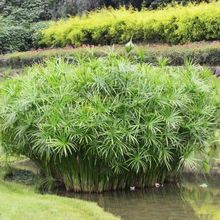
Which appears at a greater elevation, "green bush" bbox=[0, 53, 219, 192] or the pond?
"green bush" bbox=[0, 53, 219, 192]

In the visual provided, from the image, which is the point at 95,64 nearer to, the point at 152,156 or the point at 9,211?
the point at 152,156

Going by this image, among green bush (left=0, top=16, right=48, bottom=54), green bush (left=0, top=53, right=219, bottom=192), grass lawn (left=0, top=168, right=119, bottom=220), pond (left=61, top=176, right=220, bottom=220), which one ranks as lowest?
green bush (left=0, top=16, right=48, bottom=54)

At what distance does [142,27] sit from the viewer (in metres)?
17.4

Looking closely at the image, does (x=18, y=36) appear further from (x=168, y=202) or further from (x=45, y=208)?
(x=45, y=208)

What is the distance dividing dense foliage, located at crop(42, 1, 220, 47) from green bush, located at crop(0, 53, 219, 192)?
774 cm

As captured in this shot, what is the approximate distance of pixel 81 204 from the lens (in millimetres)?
7020

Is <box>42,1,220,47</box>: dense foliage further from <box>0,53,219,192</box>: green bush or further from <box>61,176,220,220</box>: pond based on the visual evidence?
<box>61,176,220,220</box>: pond

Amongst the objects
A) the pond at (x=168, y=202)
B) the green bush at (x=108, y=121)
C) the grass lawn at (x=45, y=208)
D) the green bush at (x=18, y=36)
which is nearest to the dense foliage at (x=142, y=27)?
the green bush at (x=18, y=36)

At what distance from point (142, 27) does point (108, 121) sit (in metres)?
10.3

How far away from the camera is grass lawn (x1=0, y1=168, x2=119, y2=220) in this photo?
6301 millimetres

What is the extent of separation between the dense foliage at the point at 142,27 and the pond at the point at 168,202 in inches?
315

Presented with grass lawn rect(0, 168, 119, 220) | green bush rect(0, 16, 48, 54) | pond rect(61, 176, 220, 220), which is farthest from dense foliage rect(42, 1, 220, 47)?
grass lawn rect(0, 168, 119, 220)

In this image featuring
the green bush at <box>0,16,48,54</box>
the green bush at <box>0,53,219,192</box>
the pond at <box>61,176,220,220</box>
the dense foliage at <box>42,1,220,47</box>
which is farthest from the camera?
the green bush at <box>0,16,48,54</box>

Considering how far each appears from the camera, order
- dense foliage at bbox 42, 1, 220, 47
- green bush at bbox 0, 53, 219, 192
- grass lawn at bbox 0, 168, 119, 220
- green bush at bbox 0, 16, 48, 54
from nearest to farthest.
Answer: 1. grass lawn at bbox 0, 168, 119, 220
2. green bush at bbox 0, 53, 219, 192
3. dense foliage at bbox 42, 1, 220, 47
4. green bush at bbox 0, 16, 48, 54
